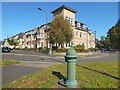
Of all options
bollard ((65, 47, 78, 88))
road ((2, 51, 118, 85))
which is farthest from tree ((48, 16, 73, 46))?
bollard ((65, 47, 78, 88))

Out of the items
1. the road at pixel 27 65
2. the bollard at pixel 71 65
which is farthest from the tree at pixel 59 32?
the bollard at pixel 71 65

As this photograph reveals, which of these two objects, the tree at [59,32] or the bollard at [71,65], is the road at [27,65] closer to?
the bollard at [71,65]

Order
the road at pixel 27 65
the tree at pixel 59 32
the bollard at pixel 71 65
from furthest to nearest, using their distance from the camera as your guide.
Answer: the tree at pixel 59 32, the road at pixel 27 65, the bollard at pixel 71 65

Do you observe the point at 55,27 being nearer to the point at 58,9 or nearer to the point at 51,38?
the point at 51,38

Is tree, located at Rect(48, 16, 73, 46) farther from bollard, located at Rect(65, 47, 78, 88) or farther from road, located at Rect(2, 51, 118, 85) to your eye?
bollard, located at Rect(65, 47, 78, 88)

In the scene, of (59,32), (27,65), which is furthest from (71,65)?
(59,32)

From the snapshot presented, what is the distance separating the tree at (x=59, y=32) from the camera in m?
45.2

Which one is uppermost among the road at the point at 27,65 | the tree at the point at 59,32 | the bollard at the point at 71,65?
the tree at the point at 59,32

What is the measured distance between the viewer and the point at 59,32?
149 feet

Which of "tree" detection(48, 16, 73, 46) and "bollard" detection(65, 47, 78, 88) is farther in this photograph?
"tree" detection(48, 16, 73, 46)

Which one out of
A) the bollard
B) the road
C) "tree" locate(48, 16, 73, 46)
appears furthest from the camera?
"tree" locate(48, 16, 73, 46)

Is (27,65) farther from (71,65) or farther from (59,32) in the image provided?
(59,32)

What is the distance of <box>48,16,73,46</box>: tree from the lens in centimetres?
4519

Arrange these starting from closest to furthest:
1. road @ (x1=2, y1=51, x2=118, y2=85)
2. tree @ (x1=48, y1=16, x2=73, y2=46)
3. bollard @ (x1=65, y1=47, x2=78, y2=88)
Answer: bollard @ (x1=65, y1=47, x2=78, y2=88)
road @ (x1=2, y1=51, x2=118, y2=85)
tree @ (x1=48, y1=16, x2=73, y2=46)
